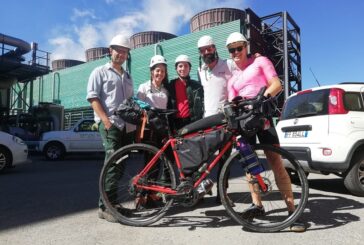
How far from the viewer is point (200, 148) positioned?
11.7 ft

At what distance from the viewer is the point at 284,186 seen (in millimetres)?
3707

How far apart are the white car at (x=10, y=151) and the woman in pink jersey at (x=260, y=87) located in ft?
23.4

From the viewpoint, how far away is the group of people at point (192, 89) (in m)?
3.72

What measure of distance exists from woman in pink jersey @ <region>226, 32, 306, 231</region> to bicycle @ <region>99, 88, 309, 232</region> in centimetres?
7

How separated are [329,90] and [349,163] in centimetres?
115

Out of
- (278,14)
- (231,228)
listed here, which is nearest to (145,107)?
(231,228)

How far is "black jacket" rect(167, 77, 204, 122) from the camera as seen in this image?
14.9 ft

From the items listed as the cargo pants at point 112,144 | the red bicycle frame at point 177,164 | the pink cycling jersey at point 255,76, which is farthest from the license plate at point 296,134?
the cargo pants at point 112,144

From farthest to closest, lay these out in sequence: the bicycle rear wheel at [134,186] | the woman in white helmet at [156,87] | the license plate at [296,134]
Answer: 1. the license plate at [296,134]
2. the woman in white helmet at [156,87]
3. the bicycle rear wheel at [134,186]

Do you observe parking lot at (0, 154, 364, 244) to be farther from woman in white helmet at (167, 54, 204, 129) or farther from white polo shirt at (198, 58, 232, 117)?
woman in white helmet at (167, 54, 204, 129)

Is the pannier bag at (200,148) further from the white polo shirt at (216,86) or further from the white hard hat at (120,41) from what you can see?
the white hard hat at (120,41)

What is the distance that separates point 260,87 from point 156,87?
1415 millimetres

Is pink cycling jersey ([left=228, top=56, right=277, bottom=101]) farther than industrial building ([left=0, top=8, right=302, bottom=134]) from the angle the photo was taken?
No

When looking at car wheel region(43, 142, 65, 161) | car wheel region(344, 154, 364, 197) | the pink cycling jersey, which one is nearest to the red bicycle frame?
the pink cycling jersey
